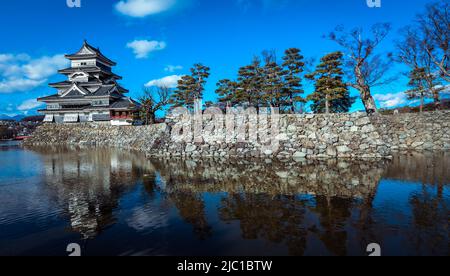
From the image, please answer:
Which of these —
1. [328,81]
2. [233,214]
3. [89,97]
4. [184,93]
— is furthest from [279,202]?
[89,97]

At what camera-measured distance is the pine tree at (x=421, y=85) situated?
2112cm

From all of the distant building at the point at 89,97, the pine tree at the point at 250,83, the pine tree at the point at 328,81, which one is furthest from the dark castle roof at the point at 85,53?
the pine tree at the point at 328,81

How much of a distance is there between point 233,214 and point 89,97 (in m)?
39.2

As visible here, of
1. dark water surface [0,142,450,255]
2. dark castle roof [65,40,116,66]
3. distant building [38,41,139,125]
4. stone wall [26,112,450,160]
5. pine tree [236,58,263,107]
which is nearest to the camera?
dark water surface [0,142,450,255]

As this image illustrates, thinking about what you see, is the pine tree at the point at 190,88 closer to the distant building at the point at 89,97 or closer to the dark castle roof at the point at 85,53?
the distant building at the point at 89,97

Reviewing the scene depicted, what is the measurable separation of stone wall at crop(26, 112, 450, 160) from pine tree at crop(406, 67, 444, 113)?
17.6 ft

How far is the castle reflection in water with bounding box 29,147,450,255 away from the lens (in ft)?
13.5

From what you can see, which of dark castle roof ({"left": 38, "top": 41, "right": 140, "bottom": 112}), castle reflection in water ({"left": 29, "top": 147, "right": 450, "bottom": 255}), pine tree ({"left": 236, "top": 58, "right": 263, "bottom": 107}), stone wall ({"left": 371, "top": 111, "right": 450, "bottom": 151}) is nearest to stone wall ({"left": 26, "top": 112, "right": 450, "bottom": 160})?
stone wall ({"left": 371, "top": 111, "right": 450, "bottom": 151})

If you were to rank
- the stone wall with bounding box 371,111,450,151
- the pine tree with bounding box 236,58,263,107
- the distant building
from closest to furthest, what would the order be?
the stone wall with bounding box 371,111,450,151 → the pine tree with bounding box 236,58,263,107 → the distant building

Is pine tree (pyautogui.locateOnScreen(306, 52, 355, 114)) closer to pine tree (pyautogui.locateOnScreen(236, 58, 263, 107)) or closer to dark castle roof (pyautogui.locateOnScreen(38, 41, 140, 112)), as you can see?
pine tree (pyautogui.locateOnScreen(236, 58, 263, 107))

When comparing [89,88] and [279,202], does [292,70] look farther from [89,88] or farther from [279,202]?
[89,88]

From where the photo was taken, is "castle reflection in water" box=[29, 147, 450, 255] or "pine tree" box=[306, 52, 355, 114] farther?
"pine tree" box=[306, 52, 355, 114]

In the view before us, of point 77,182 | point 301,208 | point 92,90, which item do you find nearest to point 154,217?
point 301,208
